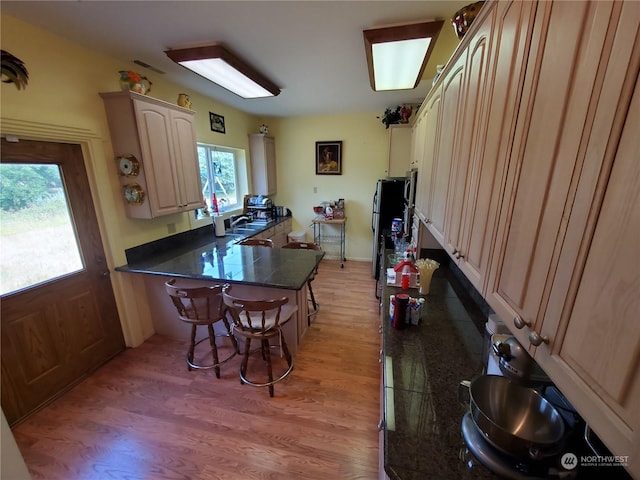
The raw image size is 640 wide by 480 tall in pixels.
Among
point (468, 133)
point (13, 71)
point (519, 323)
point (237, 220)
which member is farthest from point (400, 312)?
point (237, 220)

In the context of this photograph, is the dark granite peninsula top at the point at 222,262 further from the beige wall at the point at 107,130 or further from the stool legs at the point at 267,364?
the stool legs at the point at 267,364

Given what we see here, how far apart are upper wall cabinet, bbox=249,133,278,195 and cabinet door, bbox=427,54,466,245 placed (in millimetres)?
3252

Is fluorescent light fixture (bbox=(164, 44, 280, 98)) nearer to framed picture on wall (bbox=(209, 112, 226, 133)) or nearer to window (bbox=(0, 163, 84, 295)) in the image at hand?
framed picture on wall (bbox=(209, 112, 226, 133))

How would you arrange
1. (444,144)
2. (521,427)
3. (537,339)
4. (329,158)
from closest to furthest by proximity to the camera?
(537,339)
(521,427)
(444,144)
(329,158)

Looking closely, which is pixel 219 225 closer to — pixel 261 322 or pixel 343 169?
pixel 261 322

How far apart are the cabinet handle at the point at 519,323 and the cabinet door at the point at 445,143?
0.84 m

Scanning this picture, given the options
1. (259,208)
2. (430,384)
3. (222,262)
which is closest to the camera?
(430,384)

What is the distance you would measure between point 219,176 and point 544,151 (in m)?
3.88

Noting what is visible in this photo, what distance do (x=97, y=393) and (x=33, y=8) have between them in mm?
2600

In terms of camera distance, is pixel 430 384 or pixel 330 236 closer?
pixel 430 384

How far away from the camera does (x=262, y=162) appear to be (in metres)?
4.41

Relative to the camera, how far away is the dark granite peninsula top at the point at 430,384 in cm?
78

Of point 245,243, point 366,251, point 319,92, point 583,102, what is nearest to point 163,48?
point 319,92

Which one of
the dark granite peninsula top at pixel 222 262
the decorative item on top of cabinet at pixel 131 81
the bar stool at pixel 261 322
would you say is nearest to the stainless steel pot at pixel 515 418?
the bar stool at pixel 261 322
